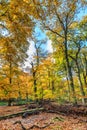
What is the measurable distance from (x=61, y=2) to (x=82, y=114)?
907 cm

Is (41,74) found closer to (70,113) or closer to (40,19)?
(40,19)

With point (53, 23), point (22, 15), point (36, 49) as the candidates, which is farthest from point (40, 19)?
point (36, 49)

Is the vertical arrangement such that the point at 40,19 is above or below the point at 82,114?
above

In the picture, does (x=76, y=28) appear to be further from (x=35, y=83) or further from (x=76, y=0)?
(x=35, y=83)

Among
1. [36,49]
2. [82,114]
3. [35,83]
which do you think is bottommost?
[82,114]

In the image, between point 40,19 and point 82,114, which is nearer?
point 82,114

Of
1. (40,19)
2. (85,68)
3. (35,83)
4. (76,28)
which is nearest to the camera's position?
(40,19)

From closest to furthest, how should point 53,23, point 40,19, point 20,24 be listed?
point 20,24
point 40,19
point 53,23

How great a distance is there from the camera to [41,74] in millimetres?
30812

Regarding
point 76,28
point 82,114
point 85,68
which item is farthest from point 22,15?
point 85,68

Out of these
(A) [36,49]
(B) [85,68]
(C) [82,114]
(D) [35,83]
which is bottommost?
(C) [82,114]

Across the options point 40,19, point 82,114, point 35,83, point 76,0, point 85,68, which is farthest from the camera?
point 85,68

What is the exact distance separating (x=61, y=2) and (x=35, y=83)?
14.9 metres

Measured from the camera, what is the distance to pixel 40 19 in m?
18.0
